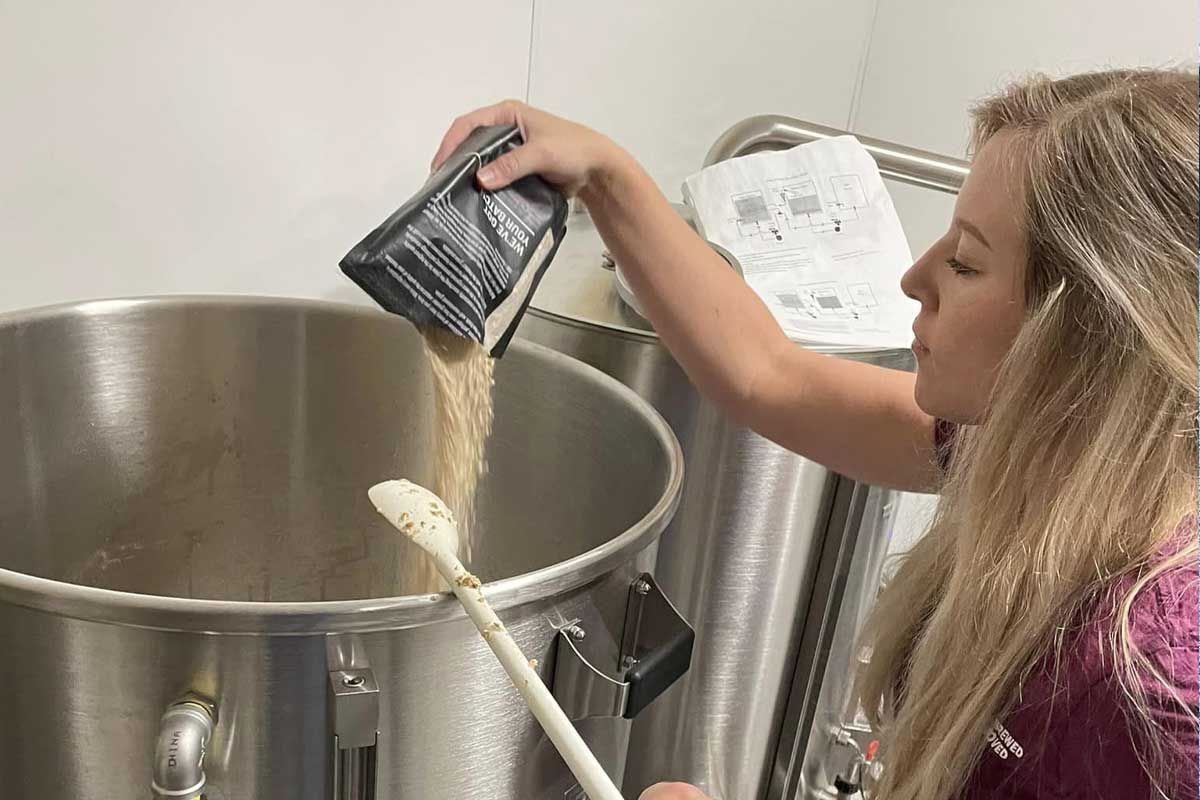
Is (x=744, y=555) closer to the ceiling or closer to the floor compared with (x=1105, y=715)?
closer to the floor

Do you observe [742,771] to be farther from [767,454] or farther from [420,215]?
[420,215]

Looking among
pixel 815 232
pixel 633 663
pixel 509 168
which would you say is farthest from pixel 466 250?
pixel 815 232

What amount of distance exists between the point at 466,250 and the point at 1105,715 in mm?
458

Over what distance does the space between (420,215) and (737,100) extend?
0.85m

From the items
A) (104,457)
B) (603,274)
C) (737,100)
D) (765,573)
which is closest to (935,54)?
(737,100)

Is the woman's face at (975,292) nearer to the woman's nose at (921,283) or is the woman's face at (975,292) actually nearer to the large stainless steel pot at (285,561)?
the woman's nose at (921,283)

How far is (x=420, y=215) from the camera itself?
72 cm

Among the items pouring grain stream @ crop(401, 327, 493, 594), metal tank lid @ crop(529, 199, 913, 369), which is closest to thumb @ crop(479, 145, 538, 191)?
pouring grain stream @ crop(401, 327, 493, 594)

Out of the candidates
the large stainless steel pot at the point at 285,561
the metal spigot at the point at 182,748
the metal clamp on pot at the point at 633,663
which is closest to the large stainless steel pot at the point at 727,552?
the large stainless steel pot at the point at 285,561

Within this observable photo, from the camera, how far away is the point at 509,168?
0.79 meters

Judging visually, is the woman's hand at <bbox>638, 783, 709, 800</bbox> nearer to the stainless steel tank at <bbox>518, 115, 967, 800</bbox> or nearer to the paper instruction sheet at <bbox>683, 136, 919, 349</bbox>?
the stainless steel tank at <bbox>518, 115, 967, 800</bbox>

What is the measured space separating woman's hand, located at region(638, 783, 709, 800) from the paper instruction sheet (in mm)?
501

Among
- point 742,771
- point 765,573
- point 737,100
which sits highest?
point 737,100

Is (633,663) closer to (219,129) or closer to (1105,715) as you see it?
(1105,715)
